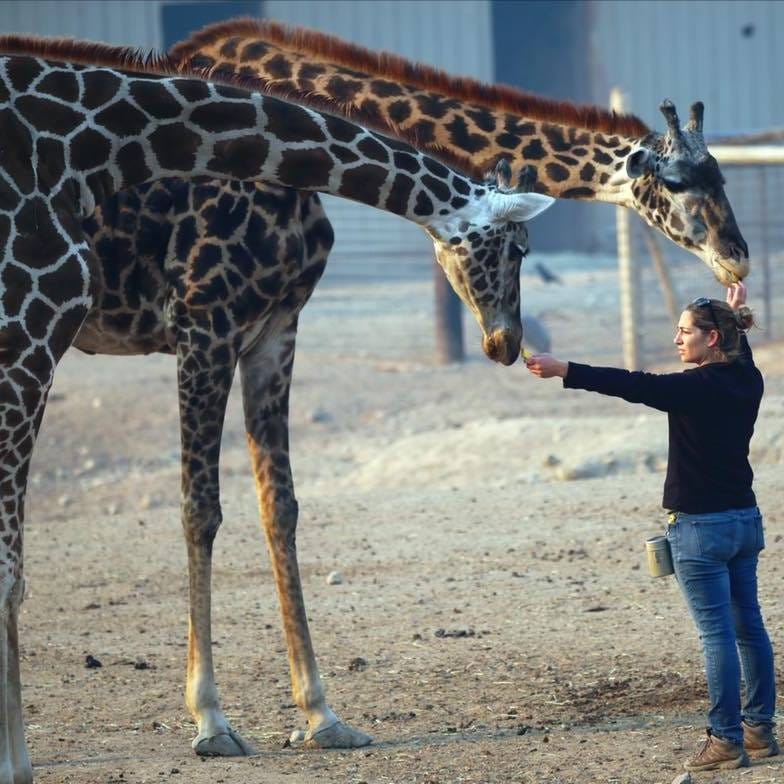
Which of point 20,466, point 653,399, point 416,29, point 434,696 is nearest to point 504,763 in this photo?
point 434,696

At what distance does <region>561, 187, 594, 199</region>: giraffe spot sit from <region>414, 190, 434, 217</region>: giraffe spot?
1.50 meters

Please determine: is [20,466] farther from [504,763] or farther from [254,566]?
[254,566]

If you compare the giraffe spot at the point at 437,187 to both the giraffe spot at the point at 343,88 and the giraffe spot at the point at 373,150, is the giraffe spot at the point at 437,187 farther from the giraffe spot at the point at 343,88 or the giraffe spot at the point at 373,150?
the giraffe spot at the point at 343,88

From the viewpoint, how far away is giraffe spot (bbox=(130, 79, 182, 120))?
4754 millimetres

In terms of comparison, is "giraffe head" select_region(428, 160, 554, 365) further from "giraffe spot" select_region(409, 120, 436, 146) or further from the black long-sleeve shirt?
"giraffe spot" select_region(409, 120, 436, 146)

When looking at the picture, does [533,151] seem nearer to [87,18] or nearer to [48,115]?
[48,115]

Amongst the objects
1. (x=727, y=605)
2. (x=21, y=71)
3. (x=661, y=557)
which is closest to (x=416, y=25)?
(x=21, y=71)

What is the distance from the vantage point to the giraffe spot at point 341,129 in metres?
4.89

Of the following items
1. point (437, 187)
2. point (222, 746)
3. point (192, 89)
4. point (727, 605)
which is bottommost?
point (222, 746)

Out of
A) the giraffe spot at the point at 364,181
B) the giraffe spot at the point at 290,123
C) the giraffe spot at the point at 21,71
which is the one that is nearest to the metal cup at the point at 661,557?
the giraffe spot at the point at 364,181

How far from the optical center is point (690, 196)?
616 centimetres

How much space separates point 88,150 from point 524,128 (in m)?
2.30

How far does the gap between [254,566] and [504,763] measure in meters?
3.12

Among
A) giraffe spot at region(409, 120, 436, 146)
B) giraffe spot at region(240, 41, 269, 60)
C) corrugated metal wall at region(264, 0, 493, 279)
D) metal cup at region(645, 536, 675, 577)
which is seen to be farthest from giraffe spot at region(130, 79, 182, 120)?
corrugated metal wall at region(264, 0, 493, 279)
